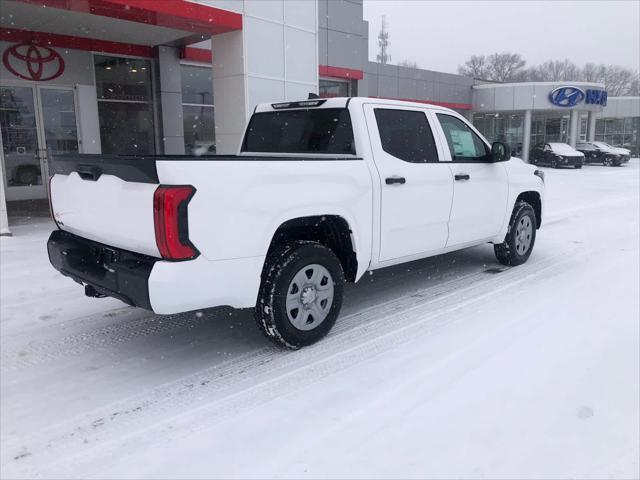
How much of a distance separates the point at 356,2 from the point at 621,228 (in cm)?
1470

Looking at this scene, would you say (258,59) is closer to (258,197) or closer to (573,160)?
(258,197)

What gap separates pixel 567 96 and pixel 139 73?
1081 inches

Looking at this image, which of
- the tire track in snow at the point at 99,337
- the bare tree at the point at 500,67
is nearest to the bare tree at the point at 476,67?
the bare tree at the point at 500,67

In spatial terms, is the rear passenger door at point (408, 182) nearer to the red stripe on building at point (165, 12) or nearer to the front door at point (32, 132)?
the red stripe on building at point (165, 12)

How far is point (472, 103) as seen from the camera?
3638 centimetres

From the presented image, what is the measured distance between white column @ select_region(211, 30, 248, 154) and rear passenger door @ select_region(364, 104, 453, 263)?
740cm

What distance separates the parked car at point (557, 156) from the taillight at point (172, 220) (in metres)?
30.1

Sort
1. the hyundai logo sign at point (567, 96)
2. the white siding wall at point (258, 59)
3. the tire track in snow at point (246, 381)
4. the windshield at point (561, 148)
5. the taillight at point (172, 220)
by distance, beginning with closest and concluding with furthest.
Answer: the tire track in snow at point (246, 381)
the taillight at point (172, 220)
the white siding wall at point (258, 59)
the windshield at point (561, 148)
the hyundai logo sign at point (567, 96)

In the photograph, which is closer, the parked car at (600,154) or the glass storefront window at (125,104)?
the glass storefront window at (125,104)

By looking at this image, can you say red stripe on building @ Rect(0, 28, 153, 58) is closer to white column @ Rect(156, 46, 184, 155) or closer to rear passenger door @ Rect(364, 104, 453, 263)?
white column @ Rect(156, 46, 184, 155)

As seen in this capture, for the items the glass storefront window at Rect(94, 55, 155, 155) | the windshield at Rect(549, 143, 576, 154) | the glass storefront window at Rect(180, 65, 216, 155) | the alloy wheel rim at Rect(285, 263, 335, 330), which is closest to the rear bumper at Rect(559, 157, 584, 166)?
the windshield at Rect(549, 143, 576, 154)

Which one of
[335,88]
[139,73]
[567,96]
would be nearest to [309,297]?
[139,73]

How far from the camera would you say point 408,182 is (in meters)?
4.87

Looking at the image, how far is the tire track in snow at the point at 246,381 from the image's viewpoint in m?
2.99
